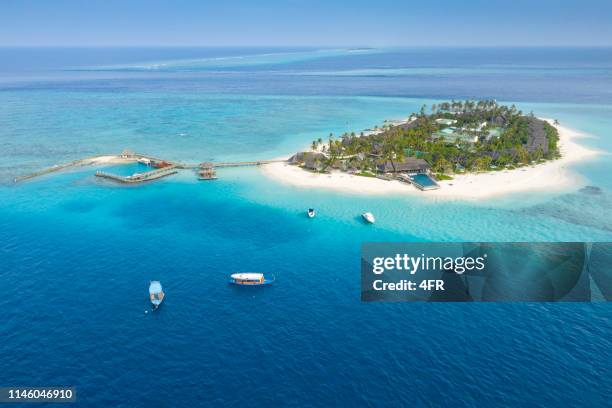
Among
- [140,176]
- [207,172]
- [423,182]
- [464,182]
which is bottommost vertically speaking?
[464,182]

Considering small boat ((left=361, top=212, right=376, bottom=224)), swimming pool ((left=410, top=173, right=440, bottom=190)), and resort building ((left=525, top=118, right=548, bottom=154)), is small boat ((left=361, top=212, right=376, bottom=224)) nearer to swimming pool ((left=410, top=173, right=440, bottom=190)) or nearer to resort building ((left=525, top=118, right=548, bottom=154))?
swimming pool ((left=410, top=173, right=440, bottom=190))

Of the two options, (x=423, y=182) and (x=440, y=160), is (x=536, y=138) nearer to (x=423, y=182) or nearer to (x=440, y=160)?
(x=440, y=160)

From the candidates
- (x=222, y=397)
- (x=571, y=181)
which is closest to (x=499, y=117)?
(x=571, y=181)

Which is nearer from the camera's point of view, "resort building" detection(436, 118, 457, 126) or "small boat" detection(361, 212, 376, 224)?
"small boat" detection(361, 212, 376, 224)

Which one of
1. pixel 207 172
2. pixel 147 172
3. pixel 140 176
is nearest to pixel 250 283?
pixel 207 172

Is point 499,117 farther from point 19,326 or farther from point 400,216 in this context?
point 19,326

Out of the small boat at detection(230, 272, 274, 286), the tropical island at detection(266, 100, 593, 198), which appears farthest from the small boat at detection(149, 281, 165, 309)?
the tropical island at detection(266, 100, 593, 198)
